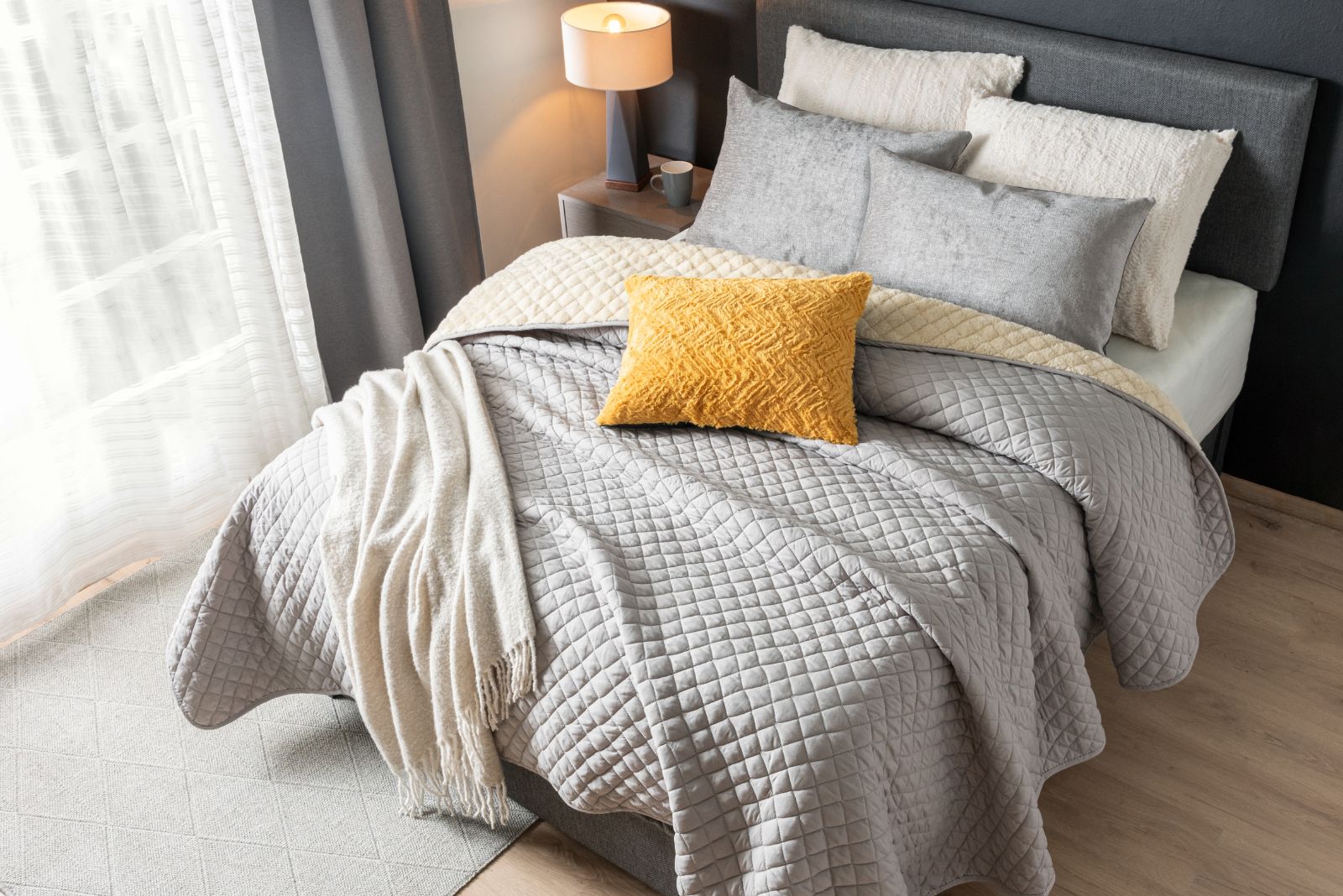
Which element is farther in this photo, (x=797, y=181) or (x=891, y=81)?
(x=891, y=81)

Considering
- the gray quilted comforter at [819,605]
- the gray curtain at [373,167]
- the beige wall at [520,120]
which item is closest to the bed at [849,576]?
the gray quilted comforter at [819,605]

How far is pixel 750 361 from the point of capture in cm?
217

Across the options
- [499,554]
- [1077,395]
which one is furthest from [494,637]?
[1077,395]

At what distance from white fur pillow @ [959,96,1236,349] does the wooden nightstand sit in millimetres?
946

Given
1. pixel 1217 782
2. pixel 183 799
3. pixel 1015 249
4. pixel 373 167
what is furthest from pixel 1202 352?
pixel 183 799

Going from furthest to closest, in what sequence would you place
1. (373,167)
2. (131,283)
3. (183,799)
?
(373,167), (131,283), (183,799)

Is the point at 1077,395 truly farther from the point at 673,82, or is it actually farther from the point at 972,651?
the point at 673,82

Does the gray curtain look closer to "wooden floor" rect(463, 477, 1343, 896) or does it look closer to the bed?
the bed

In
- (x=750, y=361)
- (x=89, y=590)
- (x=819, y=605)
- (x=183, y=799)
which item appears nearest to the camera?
(x=819, y=605)

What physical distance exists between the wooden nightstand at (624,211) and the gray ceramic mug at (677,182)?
2cm

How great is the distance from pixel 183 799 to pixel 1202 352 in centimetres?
225

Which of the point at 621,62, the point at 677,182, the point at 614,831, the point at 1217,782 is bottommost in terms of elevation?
the point at 1217,782

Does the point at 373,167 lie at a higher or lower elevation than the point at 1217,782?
higher

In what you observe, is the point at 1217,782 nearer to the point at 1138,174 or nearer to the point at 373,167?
the point at 1138,174
